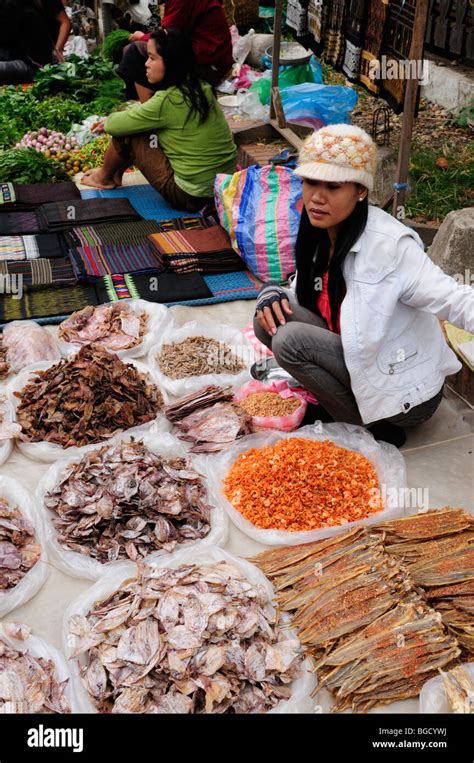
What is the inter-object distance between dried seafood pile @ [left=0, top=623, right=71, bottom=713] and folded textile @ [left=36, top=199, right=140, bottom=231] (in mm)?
3303

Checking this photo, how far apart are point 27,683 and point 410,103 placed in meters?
3.13

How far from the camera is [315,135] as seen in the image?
260 centimetres

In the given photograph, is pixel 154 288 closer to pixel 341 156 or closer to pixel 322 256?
pixel 322 256

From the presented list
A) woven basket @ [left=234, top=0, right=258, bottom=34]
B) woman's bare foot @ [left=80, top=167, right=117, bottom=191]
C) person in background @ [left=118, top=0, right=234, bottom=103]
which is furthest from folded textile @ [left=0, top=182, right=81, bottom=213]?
woven basket @ [left=234, top=0, right=258, bottom=34]

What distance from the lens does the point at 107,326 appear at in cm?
381

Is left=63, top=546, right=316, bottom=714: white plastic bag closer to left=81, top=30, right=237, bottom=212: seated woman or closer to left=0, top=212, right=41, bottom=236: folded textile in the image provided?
left=0, top=212, right=41, bottom=236: folded textile

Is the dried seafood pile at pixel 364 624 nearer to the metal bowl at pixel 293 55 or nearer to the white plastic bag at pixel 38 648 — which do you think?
the white plastic bag at pixel 38 648

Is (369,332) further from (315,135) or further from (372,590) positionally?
(372,590)

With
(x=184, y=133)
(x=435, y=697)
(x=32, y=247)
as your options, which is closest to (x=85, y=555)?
(x=435, y=697)

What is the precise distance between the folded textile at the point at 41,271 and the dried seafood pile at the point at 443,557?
2.60 meters

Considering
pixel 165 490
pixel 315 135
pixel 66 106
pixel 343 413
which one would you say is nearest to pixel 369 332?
pixel 343 413

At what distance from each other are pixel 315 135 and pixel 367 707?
1.83 meters

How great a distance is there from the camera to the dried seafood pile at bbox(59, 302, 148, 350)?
12.3ft

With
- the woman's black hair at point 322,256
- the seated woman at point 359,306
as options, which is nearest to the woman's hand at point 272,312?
the seated woman at point 359,306
